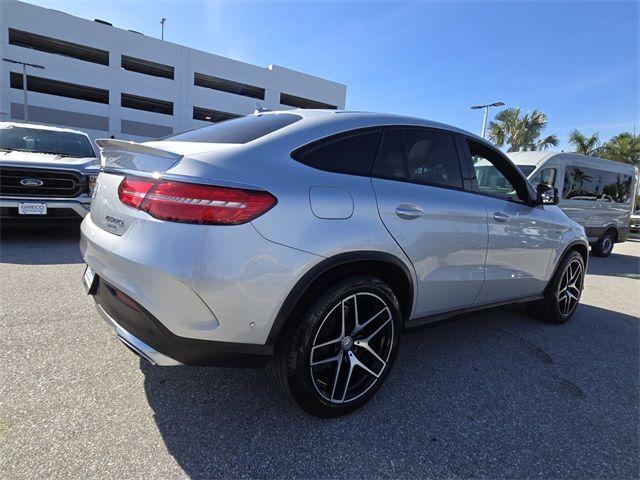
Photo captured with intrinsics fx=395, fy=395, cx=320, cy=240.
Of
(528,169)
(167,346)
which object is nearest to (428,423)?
(167,346)

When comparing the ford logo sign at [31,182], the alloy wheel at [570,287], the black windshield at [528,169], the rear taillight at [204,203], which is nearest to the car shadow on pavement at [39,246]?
the ford logo sign at [31,182]

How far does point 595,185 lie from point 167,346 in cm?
1099

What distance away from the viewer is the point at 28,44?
30531mm

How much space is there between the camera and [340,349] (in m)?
2.17

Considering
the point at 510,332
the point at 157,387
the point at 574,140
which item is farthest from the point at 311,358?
the point at 574,140

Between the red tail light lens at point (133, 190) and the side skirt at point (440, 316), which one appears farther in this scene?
the side skirt at point (440, 316)

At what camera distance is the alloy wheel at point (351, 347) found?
2102mm

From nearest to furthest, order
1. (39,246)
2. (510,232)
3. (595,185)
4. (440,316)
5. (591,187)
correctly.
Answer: (440,316) → (510,232) → (39,246) → (591,187) → (595,185)

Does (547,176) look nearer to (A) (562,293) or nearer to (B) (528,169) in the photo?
(B) (528,169)

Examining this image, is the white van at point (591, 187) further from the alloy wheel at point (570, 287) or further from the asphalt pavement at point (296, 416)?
the asphalt pavement at point (296, 416)

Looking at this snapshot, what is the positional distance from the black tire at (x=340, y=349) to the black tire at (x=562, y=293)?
2300 millimetres

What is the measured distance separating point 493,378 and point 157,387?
2.21m

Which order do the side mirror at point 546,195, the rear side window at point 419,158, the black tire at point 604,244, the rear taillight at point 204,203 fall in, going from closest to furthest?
the rear taillight at point 204,203 < the rear side window at point 419,158 < the side mirror at point 546,195 < the black tire at point 604,244

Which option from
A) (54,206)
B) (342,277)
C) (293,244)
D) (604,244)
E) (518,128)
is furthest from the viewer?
(518,128)
